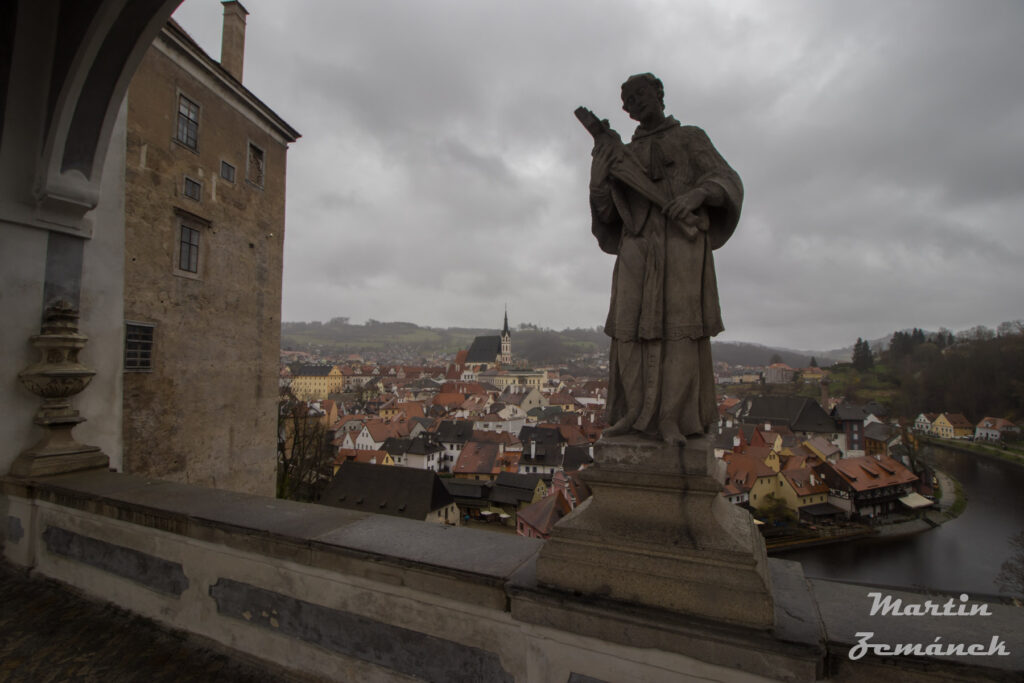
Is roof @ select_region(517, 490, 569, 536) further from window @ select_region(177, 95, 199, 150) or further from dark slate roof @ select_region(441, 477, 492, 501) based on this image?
window @ select_region(177, 95, 199, 150)

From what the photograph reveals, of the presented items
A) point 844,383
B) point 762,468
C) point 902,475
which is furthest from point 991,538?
point 844,383

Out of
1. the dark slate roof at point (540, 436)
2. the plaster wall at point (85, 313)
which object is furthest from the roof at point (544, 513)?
the dark slate roof at point (540, 436)

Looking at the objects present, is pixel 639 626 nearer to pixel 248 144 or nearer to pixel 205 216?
pixel 205 216

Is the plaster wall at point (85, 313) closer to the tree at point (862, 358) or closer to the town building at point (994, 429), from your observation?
the town building at point (994, 429)

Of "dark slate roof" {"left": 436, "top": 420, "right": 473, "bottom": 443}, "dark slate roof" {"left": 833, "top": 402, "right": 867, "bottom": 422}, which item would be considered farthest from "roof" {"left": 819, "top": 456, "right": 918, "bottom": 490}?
"dark slate roof" {"left": 436, "top": 420, "right": 473, "bottom": 443}

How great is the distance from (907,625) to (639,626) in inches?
34.2

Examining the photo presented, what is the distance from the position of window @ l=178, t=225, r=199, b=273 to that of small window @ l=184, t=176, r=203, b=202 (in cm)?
68

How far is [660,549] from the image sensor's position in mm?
1788

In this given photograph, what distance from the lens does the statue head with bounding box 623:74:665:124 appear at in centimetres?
224

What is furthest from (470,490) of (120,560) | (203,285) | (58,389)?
(120,560)

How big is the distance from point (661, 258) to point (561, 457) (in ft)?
138

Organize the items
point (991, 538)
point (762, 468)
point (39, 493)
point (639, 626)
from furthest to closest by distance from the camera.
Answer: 1. point (762, 468)
2. point (991, 538)
3. point (39, 493)
4. point (639, 626)

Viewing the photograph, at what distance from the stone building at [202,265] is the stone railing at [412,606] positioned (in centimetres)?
701

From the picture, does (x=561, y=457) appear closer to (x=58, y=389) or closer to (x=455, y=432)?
(x=455, y=432)
